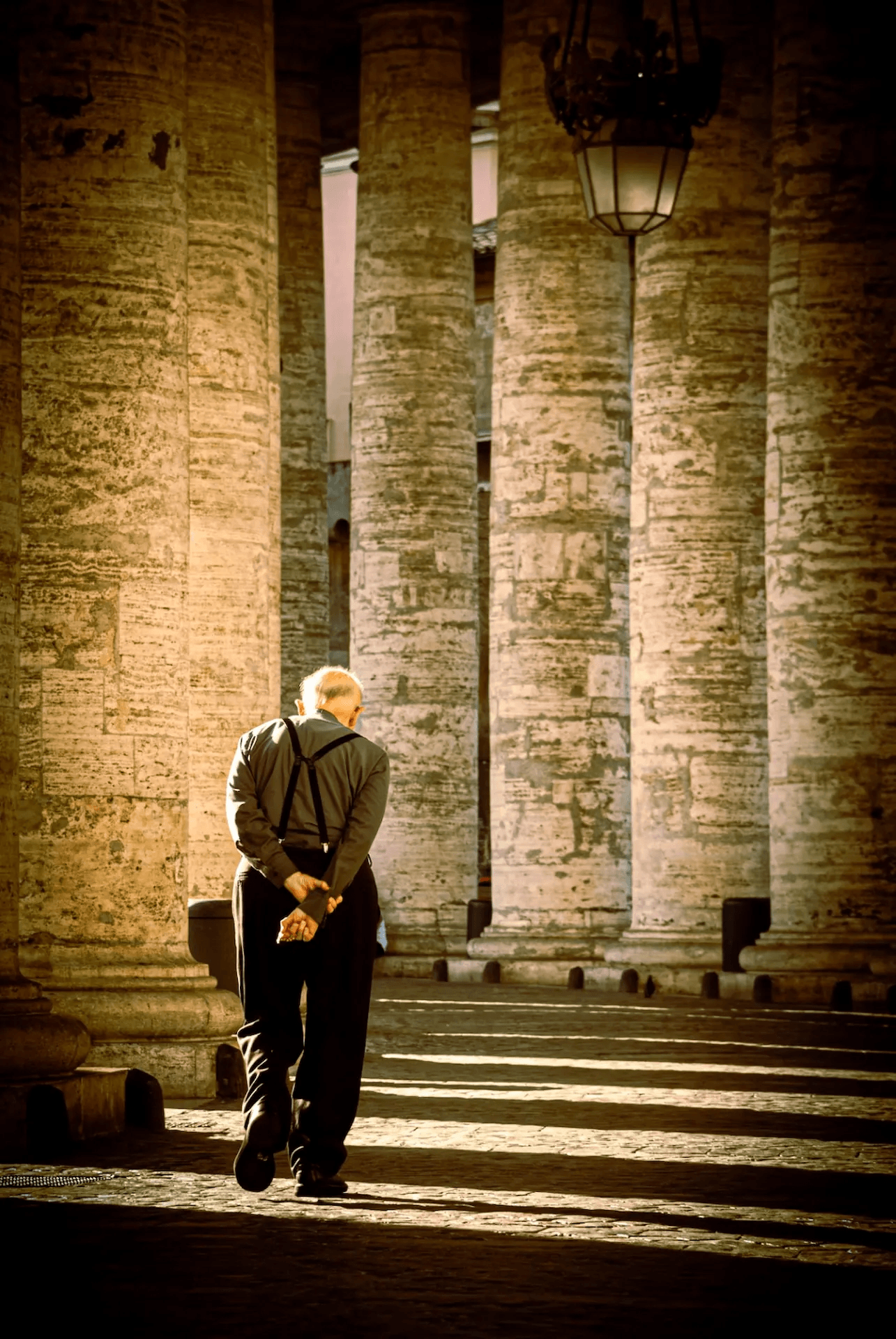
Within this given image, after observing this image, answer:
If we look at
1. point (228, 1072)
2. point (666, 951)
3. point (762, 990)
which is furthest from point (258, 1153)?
point (666, 951)

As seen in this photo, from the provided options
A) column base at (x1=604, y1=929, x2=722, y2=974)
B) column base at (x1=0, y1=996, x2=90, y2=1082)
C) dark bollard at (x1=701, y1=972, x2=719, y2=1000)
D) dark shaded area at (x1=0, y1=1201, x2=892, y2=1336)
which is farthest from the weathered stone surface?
column base at (x1=604, y1=929, x2=722, y2=974)

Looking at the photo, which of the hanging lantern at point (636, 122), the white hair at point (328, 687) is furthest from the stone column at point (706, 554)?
the white hair at point (328, 687)

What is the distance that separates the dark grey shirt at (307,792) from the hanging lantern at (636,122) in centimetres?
825

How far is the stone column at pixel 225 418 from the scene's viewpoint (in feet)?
53.8

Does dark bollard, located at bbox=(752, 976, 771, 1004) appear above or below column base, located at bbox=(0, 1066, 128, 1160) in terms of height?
below

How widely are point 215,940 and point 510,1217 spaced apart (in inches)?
261

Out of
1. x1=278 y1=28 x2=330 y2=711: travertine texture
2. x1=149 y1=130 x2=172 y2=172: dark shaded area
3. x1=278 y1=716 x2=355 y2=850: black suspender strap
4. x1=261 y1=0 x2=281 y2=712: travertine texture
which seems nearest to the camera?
x1=278 y1=716 x2=355 y2=850: black suspender strap

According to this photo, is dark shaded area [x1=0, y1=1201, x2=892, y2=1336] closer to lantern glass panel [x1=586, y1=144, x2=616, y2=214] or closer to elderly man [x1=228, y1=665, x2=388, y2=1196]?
elderly man [x1=228, y1=665, x2=388, y2=1196]

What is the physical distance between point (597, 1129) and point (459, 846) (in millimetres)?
16683

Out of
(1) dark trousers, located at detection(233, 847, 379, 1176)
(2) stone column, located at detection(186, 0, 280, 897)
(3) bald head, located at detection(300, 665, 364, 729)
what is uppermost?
(2) stone column, located at detection(186, 0, 280, 897)

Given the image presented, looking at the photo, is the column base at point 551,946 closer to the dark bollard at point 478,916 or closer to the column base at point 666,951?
the column base at point 666,951

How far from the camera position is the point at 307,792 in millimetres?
9508

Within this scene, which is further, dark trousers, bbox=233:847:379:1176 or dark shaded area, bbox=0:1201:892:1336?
dark trousers, bbox=233:847:379:1176

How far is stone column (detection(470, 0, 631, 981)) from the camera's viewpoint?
25.1 m
